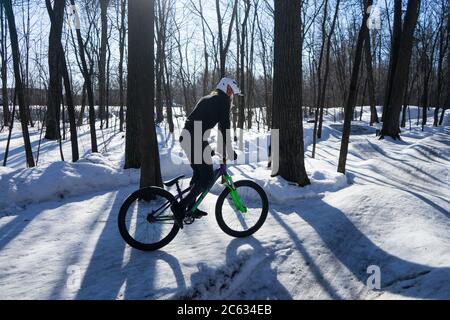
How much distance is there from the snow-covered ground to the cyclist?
2.46 feet

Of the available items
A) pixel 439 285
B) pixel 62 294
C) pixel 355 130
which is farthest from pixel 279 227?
pixel 355 130

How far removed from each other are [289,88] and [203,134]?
9.15 ft

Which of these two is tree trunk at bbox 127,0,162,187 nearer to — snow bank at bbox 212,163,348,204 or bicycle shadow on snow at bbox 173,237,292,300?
snow bank at bbox 212,163,348,204

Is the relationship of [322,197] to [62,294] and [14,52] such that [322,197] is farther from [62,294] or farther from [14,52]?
[14,52]

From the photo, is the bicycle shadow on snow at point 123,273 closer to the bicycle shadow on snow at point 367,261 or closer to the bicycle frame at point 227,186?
the bicycle frame at point 227,186

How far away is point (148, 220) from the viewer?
15.3 feet

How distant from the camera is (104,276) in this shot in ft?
12.9

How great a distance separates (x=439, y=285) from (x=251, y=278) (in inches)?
72.4

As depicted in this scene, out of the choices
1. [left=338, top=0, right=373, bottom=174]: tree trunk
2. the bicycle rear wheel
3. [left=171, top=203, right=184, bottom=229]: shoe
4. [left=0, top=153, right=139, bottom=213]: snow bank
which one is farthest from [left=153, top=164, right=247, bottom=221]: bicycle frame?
[left=338, top=0, right=373, bottom=174]: tree trunk

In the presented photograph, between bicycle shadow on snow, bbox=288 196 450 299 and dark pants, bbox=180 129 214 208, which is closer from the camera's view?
bicycle shadow on snow, bbox=288 196 450 299

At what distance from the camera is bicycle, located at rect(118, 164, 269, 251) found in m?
4.52

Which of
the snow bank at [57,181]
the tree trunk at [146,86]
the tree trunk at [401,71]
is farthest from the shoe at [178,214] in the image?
the tree trunk at [401,71]

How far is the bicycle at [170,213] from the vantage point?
4520mm

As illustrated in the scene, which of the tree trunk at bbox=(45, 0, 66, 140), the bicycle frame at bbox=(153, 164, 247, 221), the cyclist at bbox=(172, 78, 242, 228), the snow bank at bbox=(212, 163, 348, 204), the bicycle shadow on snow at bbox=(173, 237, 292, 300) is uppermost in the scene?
the tree trunk at bbox=(45, 0, 66, 140)
